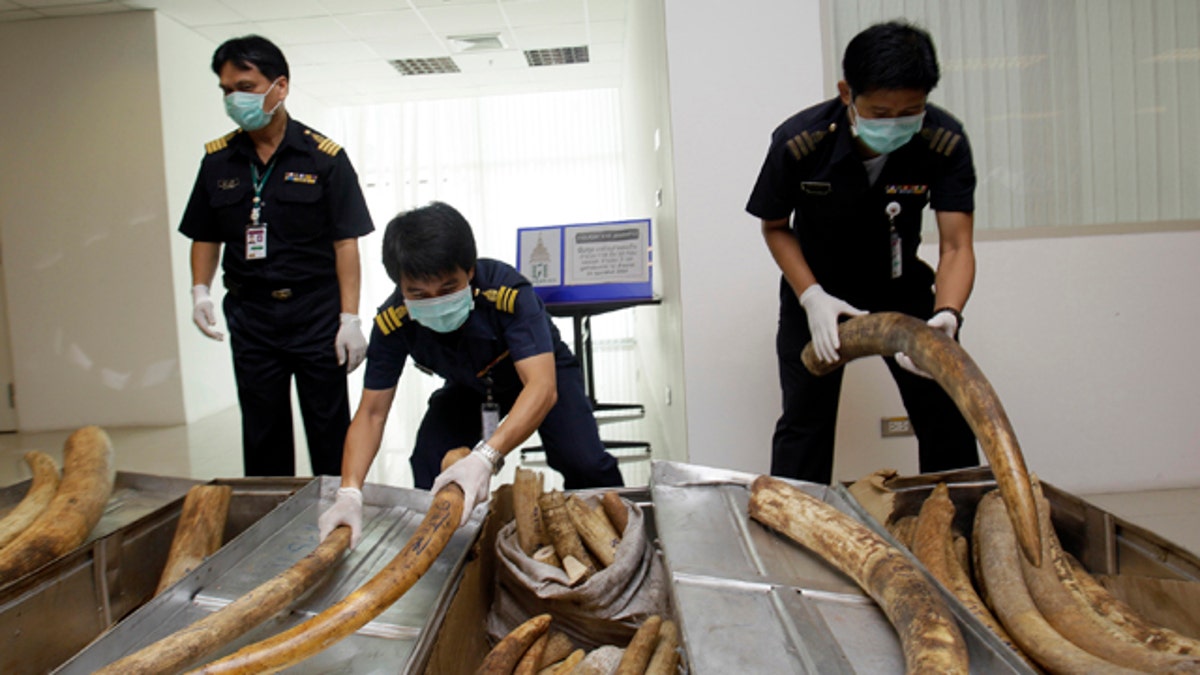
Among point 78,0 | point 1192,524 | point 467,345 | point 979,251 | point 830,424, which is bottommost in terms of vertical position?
point 1192,524

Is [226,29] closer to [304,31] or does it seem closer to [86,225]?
[304,31]

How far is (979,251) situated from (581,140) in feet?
18.4

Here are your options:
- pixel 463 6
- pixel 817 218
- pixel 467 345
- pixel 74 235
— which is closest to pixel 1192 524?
pixel 817 218

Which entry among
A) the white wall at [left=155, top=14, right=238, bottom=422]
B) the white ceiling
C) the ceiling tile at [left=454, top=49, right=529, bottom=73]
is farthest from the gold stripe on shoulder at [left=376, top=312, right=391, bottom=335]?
the ceiling tile at [left=454, top=49, right=529, bottom=73]

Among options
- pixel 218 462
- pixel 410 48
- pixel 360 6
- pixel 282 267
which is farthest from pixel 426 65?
pixel 282 267

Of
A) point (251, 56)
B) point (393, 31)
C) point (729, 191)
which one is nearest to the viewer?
point (251, 56)

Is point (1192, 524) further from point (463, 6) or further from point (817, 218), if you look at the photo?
point (463, 6)

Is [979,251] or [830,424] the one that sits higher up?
[979,251]

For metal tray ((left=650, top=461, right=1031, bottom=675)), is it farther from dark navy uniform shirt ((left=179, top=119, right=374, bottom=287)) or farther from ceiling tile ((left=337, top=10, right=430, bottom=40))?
ceiling tile ((left=337, top=10, right=430, bottom=40))

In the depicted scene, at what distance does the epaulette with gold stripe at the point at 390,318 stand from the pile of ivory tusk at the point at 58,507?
601mm

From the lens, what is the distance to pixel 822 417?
1796mm

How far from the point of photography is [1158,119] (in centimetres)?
270

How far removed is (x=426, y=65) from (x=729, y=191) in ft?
14.9

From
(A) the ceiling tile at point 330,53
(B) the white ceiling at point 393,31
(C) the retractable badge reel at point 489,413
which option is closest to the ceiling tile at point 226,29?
(B) the white ceiling at point 393,31
